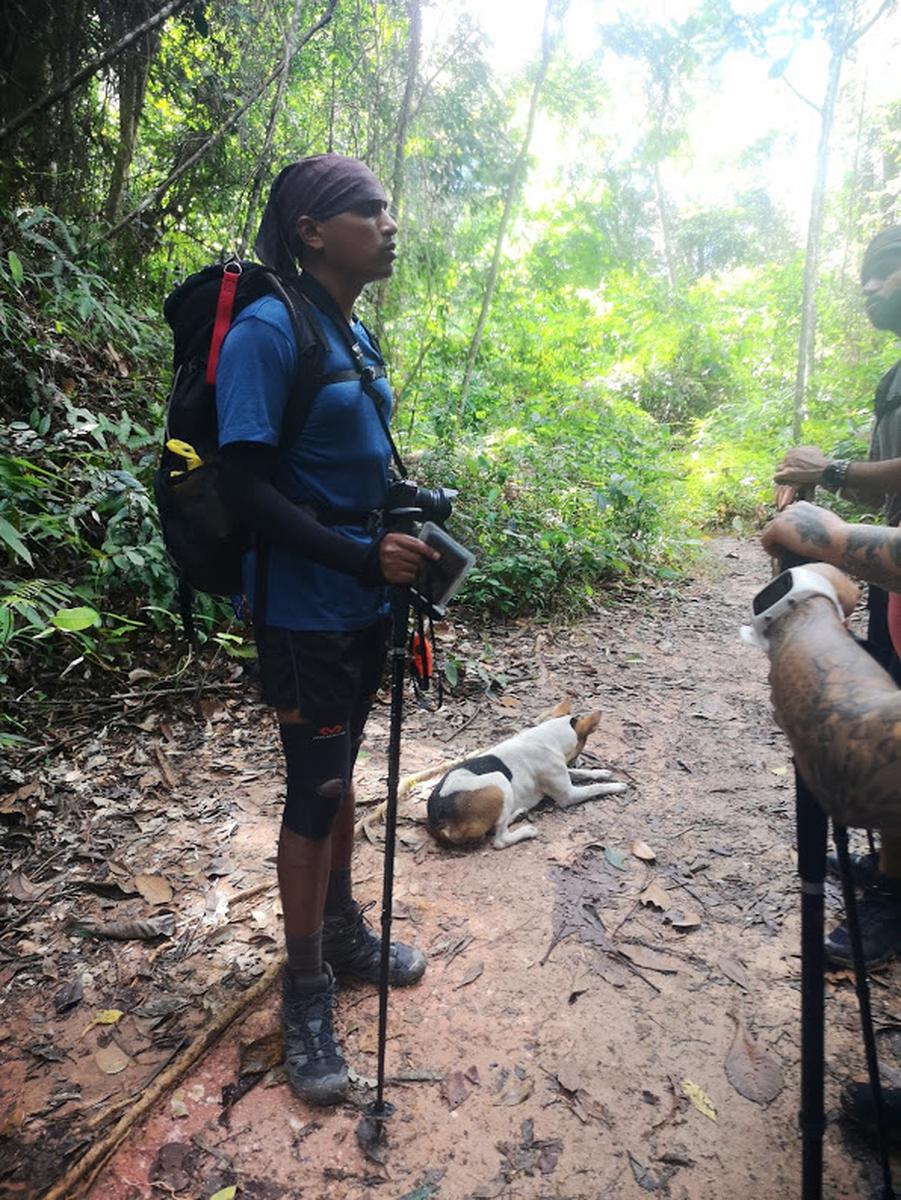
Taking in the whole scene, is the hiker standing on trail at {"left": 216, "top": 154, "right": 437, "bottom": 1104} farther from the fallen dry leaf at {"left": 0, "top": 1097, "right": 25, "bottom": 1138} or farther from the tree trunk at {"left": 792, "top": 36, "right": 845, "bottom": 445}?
the tree trunk at {"left": 792, "top": 36, "right": 845, "bottom": 445}

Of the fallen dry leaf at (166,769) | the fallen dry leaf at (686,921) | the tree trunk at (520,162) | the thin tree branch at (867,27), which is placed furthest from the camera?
the thin tree branch at (867,27)

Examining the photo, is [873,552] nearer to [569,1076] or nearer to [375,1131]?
[569,1076]

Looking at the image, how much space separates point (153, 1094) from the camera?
6.66 ft

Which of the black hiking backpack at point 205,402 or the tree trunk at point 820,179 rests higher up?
the tree trunk at point 820,179

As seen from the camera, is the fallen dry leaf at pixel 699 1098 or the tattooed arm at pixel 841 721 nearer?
the tattooed arm at pixel 841 721

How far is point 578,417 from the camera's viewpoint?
9.63m

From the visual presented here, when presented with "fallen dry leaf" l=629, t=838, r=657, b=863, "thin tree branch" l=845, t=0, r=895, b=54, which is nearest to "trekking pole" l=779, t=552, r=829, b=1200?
"fallen dry leaf" l=629, t=838, r=657, b=863

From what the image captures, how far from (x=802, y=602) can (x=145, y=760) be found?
357 centimetres

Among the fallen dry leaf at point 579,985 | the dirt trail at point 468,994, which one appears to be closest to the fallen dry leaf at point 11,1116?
the dirt trail at point 468,994

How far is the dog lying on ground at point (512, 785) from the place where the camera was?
333cm

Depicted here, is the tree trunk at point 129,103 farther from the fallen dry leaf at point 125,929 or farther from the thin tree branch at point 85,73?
the fallen dry leaf at point 125,929

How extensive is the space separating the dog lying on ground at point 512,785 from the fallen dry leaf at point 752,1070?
1.36 metres

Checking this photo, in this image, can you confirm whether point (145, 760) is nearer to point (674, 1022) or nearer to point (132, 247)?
point (674, 1022)

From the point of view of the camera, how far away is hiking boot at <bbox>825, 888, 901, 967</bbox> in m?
2.57
